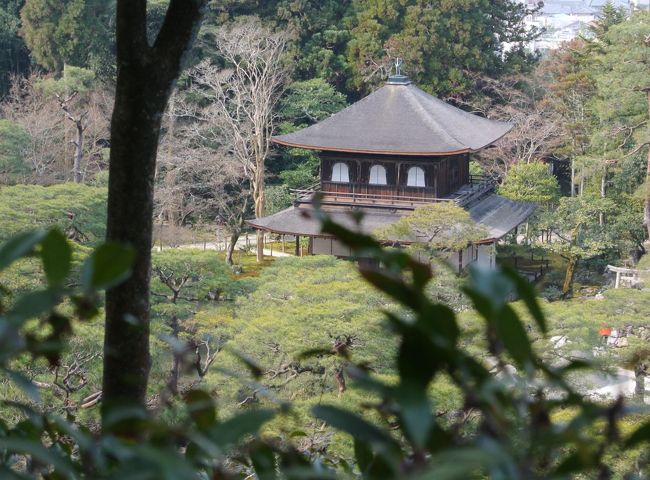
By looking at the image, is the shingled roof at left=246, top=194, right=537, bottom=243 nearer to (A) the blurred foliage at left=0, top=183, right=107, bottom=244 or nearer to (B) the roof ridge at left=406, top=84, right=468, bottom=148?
(B) the roof ridge at left=406, top=84, right=468, bottom=148

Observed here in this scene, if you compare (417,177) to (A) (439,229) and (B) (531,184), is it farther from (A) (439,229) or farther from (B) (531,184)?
(A) (439,229)

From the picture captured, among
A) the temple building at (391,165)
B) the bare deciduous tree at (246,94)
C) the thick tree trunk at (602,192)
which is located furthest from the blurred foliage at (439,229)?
the bare deciduous tree at (246,94)

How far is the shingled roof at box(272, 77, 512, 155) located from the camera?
13.8 metres

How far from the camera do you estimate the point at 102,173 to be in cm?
1446

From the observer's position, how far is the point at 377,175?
14.2m

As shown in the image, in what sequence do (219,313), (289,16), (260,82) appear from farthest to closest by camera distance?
(289,16)
(260,82)
(219,313)

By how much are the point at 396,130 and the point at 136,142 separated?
41.9 ft

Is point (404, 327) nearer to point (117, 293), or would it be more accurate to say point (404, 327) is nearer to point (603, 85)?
point (117, 293)

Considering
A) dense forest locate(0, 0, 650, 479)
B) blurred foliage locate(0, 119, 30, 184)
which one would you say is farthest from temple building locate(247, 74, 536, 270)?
blurred foliage locate(0, 119, 30, 184)

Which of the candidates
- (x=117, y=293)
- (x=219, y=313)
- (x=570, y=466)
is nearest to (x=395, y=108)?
(x=219, y=313)

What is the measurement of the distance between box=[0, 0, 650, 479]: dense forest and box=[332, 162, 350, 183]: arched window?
1.78m

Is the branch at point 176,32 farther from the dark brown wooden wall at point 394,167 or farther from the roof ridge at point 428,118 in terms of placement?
the dark brown wooden wall at point 394,167

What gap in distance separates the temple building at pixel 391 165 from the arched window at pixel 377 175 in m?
0.02

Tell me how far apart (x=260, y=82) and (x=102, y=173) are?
338 cm
